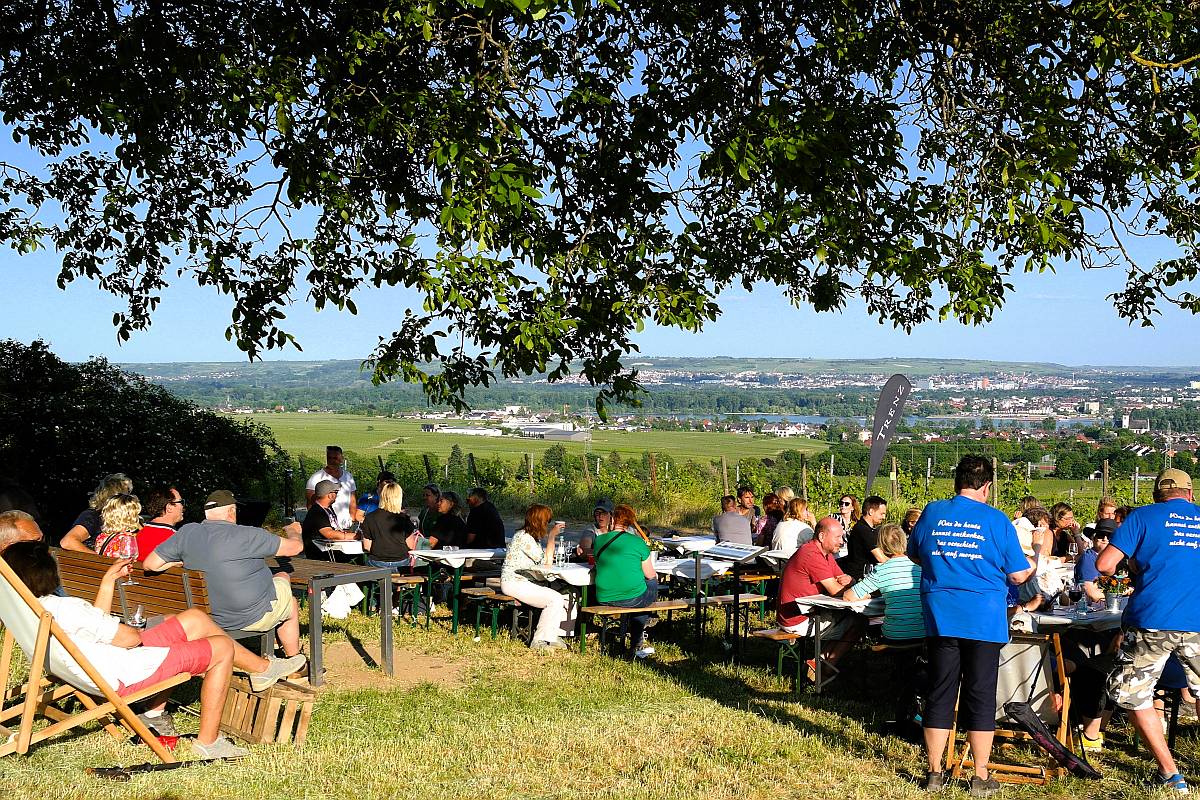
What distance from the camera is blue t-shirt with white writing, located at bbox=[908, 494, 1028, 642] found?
5176 mm

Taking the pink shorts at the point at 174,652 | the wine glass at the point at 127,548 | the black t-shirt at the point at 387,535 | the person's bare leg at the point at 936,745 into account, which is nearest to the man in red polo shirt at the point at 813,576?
the person's bare leg at the point at 936,745

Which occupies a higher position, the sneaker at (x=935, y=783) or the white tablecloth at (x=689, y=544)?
the white tablecloth at (x=689, y=544)

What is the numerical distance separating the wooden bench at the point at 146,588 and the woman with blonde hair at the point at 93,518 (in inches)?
39.3

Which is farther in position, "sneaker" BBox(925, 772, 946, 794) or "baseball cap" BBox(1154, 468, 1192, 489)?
"baseball cap" BBox(1154, 468, 1192, 489)

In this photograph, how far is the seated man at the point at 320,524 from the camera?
1055cm

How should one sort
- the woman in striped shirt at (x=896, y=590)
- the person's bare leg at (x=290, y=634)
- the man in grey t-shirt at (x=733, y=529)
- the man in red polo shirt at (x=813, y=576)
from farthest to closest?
the man in grey t-shirt at (x=733, y=529) → the man in red polo shirt at (x=813, y=576) → the person's bare leg at (x=290, y=634) → the woman in striped shirt at (x=896, y=590)

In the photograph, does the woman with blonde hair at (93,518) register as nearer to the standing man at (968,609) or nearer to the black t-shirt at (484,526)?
the black t-shirt at (484,526)

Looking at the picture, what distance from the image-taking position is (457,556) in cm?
975

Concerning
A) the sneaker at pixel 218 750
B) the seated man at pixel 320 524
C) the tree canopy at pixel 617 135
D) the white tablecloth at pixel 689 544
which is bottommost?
the white tablecloth at pixel 689 544

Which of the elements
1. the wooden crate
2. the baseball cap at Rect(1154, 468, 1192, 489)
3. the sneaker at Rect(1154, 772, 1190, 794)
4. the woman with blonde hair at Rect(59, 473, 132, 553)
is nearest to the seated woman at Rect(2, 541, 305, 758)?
the wooden crate

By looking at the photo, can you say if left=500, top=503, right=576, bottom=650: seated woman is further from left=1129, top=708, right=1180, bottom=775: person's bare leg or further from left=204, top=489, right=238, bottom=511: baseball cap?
left=1129, top=708, right=1180, bottom=775: person's bare leg

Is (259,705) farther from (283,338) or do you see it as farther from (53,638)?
(283,338)

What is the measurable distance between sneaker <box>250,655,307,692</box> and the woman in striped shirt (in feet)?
11.6

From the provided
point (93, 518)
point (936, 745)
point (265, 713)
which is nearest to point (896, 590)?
point (936, 745)
